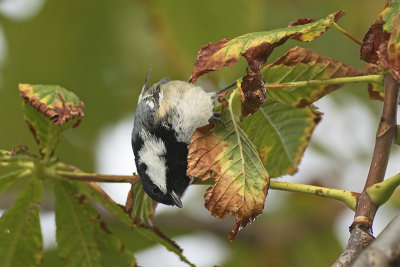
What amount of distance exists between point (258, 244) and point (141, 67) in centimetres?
142

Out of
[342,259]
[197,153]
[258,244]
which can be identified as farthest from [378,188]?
[258,244]

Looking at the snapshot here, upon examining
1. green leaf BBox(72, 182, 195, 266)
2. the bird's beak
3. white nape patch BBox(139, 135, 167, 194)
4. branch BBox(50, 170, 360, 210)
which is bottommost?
the bird's beak

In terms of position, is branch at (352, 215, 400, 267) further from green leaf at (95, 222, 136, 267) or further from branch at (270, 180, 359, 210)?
green leaf at (95, 222, 136, 267)

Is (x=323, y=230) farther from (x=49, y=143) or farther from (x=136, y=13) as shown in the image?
(x=49, y=143)

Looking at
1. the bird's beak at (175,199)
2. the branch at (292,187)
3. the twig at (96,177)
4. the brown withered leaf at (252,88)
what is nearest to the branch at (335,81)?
the brown withered leaf at (252,88)

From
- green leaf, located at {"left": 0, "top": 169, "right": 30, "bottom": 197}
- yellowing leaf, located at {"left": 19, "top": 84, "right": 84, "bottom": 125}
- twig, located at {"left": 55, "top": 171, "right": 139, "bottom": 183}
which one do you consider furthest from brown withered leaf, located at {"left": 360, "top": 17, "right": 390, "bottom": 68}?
green leaf, located at {"left": 0, "top": 169, "right": 30, "bottom": 197}

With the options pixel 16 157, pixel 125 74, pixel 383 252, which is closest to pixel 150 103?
pixel 16 157

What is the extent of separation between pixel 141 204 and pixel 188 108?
68cm

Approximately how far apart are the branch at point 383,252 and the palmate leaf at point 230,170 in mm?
468

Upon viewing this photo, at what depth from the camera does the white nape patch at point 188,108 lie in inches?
104

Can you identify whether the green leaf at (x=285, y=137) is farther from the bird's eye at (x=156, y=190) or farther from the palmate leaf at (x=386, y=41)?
the palmate leaf at (x=386, y=41)

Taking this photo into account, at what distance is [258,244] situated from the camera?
4.10 metres

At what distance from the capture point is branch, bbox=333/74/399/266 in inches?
51.1

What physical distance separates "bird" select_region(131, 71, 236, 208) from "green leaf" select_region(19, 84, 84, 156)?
57 cm
